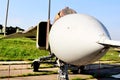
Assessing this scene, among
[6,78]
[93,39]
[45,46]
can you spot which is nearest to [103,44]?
[93,39]

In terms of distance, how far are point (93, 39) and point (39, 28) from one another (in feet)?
13.0

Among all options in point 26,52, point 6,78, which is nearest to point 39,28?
point 6,78

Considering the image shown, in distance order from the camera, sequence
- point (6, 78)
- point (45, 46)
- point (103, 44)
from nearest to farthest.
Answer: point (103, 44) < point (45, 46) < point (6, 78)

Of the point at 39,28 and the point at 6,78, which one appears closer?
the point at 39,28

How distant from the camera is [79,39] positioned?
6641mm

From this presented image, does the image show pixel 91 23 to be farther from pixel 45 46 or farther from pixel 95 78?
pixel 95 78

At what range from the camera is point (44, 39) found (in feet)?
32.6

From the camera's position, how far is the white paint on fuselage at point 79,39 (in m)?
6.56

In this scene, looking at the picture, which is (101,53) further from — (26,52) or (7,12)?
(26,52)

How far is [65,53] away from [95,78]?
34.9ft

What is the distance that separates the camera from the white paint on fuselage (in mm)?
6562

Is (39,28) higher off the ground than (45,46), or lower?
higher

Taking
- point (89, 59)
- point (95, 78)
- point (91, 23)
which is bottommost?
point (95, 78)

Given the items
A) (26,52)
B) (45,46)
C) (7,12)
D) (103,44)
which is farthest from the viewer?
(26,52)
